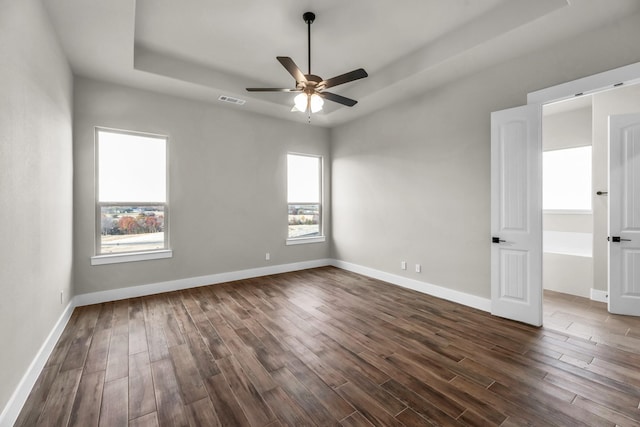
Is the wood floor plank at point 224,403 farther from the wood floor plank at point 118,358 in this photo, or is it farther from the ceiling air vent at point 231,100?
the ceiling air vent at point 231,100

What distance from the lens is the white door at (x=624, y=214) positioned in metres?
3.21

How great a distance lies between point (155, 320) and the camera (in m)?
3.22

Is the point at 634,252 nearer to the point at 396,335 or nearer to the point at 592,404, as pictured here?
the point at 592,404

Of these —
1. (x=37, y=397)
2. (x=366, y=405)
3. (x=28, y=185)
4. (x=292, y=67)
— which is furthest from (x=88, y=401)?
(x=292, y=67)

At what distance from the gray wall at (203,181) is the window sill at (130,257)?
0.07 metres

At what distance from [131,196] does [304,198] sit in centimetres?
303

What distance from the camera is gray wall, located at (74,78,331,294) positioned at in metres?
3.72

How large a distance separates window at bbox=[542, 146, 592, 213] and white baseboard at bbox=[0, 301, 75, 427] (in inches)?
286

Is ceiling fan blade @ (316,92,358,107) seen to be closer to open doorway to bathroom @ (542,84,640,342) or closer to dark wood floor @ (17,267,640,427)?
dark wood floor @ (17,267,640,427)

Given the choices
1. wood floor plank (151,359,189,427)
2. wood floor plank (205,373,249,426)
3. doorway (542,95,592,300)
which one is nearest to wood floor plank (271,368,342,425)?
wood floor plank (205,373,249,426)

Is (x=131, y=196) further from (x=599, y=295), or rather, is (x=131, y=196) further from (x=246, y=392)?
(x=599, y=295)

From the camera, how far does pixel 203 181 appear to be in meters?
4.62

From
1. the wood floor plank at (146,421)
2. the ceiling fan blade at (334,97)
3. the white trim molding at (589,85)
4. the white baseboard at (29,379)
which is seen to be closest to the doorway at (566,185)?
the white trim molding at (589,85)

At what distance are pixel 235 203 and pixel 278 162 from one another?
1.17 meters
